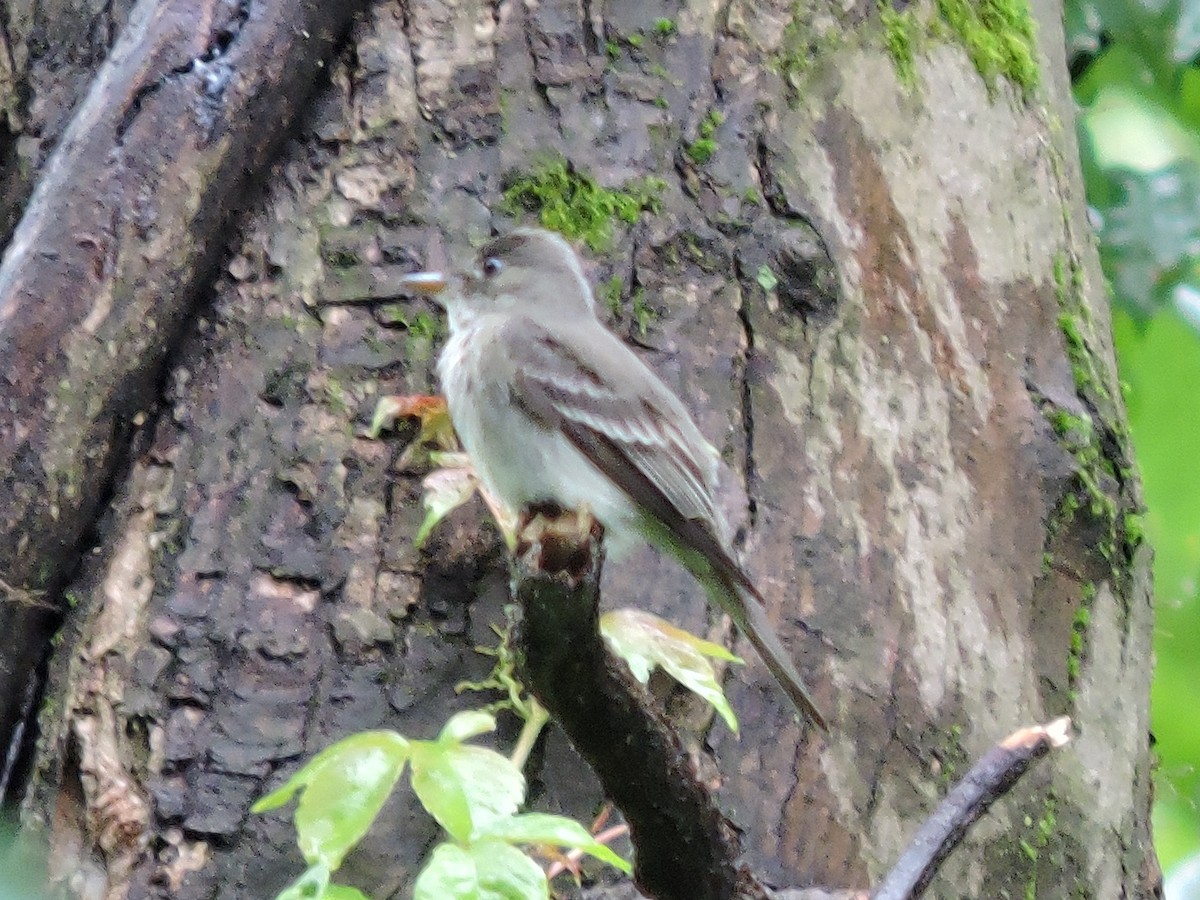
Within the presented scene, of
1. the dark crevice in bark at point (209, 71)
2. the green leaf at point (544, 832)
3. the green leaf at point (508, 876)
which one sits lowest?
the green leaf at point (508, 876)

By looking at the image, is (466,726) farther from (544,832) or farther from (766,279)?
(766,279)

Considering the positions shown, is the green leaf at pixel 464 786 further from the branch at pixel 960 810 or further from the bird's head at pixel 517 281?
the bird's head at pixel 517 281

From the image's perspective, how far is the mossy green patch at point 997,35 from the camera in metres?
2.51

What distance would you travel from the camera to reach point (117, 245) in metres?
1.94

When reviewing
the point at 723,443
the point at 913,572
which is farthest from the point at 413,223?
the point at 913,572

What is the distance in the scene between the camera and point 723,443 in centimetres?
201

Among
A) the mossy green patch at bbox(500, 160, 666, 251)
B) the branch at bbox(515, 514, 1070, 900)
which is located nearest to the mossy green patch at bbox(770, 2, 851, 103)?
the mossy green patch at bbox(500, 160, 666, 251)

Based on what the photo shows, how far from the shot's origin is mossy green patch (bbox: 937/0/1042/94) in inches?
98.8

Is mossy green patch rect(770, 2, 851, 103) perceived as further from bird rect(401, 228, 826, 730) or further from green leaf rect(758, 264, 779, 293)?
bird rect(401, 228, 826, 730)

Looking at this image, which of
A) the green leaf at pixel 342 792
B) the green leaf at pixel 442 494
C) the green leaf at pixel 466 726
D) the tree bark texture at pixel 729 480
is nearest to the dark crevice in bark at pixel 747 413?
the tree bark texture at pixel 729 480

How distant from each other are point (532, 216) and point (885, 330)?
0.61 metres

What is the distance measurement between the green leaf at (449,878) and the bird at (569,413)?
0.57 meters

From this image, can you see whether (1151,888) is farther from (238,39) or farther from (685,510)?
(238,39)

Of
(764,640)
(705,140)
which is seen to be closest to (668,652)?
(764,640)
